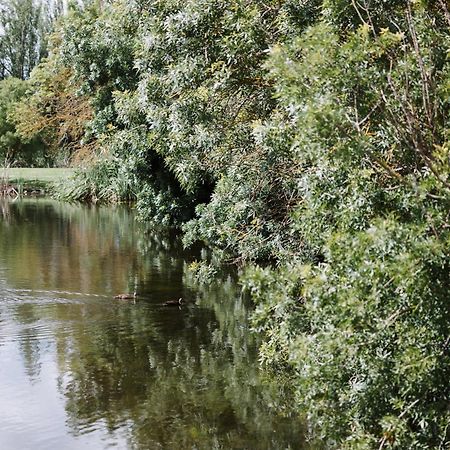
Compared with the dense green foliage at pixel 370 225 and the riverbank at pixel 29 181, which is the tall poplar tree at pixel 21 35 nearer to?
the riverbank at pixel 29 181

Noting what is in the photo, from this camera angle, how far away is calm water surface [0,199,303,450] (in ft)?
27.1

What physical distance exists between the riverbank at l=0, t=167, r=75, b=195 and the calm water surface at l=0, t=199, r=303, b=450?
75.0 ft

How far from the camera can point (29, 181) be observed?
143 ft

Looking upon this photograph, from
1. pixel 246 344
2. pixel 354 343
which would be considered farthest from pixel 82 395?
pixel 354 343

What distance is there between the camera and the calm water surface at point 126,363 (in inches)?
325

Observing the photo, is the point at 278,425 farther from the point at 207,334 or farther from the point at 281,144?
the point at 207,334

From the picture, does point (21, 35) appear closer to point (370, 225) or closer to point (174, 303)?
point (174, 303)

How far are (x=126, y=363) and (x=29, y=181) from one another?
34278 millimetres

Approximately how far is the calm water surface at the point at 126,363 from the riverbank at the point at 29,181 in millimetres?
22874

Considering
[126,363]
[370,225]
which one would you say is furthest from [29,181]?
[370,225]

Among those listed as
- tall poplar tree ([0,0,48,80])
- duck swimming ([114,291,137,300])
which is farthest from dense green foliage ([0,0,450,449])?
tall poplar tree ([0,0,48,80])

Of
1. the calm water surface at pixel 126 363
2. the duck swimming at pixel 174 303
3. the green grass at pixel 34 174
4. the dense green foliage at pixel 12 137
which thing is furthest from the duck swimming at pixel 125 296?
the dense green foliage at pixel 12 137

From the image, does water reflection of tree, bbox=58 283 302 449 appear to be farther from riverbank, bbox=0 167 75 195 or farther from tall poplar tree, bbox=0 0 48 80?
tall poplar tree, bbox=0 0 48 80

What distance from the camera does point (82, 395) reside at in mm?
9406
